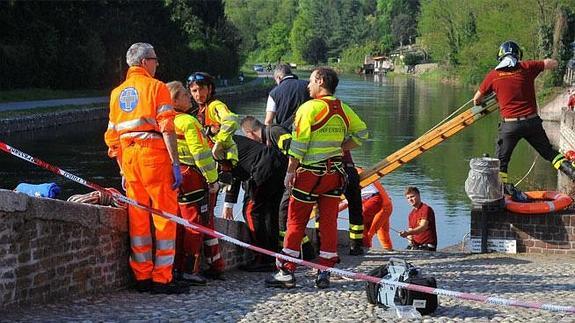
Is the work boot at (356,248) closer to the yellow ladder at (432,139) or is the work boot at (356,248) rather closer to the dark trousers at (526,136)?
the yellow ladder at (432,139)

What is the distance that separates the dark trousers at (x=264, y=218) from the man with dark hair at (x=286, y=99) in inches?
42.2

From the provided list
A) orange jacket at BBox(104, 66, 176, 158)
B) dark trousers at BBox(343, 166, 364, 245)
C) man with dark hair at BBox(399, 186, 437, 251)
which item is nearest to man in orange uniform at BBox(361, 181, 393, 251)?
man with dark hair at BBox(399, 186, 437, 251)

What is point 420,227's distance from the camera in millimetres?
11633

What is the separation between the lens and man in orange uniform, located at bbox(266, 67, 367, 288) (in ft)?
24.7

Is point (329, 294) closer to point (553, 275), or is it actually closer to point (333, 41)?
point (553, 275)

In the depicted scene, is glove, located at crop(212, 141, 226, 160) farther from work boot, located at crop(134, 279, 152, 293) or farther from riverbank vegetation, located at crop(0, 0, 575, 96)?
riverbank vegetation, located at crop(0, 0, 575, 96)

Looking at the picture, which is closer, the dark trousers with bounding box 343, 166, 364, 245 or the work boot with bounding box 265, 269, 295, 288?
the work boot with bounding box 265, 269, 295, 288

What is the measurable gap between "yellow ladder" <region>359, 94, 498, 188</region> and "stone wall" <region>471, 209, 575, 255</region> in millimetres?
1553

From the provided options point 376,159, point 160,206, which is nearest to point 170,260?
point 160,206

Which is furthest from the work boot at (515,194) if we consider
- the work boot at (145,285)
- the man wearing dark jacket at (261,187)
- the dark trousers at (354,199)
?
the work boot at (145,285)

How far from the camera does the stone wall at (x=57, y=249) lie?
235 inches

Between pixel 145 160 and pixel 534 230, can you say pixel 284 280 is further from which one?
pixel 534 230

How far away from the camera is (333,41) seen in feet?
591

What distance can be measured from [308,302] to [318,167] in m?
1.20
